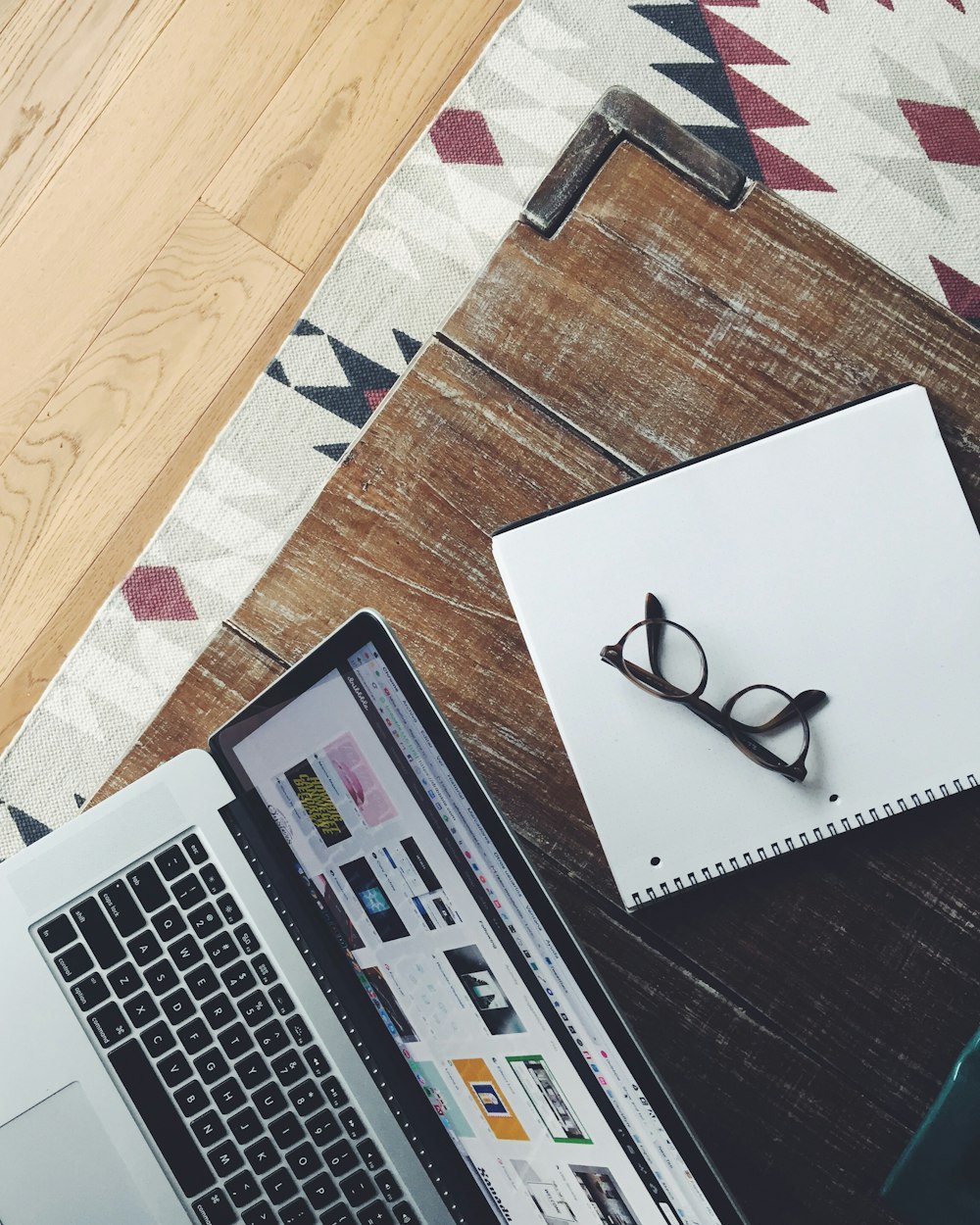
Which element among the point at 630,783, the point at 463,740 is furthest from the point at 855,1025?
the point at 463,740

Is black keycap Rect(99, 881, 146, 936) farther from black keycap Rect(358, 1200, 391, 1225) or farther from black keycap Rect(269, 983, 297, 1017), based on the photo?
black keycap Rect(358, 1200, 391, 1225)

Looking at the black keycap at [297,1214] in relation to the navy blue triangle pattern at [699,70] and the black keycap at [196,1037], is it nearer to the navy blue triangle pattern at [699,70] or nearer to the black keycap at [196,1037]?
the black keycap at [196,1037]

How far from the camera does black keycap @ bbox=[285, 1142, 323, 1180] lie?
0.68m

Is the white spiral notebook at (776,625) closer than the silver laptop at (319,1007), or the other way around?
the silver laptop at (319,1007)

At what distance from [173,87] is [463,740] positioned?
111 centimetres

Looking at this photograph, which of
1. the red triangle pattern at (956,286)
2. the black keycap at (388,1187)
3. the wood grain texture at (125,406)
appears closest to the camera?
the black keycap at (388,1187)

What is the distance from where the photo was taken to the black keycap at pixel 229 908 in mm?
705

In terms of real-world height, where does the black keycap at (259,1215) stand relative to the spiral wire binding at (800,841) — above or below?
below

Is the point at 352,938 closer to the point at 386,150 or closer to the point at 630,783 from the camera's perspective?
the point at 630,783

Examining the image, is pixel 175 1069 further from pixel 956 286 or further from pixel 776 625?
pixel 956 286

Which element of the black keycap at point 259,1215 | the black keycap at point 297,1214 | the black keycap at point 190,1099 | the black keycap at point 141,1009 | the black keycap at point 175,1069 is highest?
the black keycap at point 141,1009

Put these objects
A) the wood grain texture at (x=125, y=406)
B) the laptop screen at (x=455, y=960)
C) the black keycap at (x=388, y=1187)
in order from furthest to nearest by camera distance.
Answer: the wood grain texture at (x=125, y=406) < the black keycap at (x=388, y=1187) < the laptop screen at (x=455, y=960)

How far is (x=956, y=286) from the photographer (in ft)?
3.84

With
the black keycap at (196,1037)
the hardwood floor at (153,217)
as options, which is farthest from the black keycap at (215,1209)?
the hardwood floor at (153,217)
